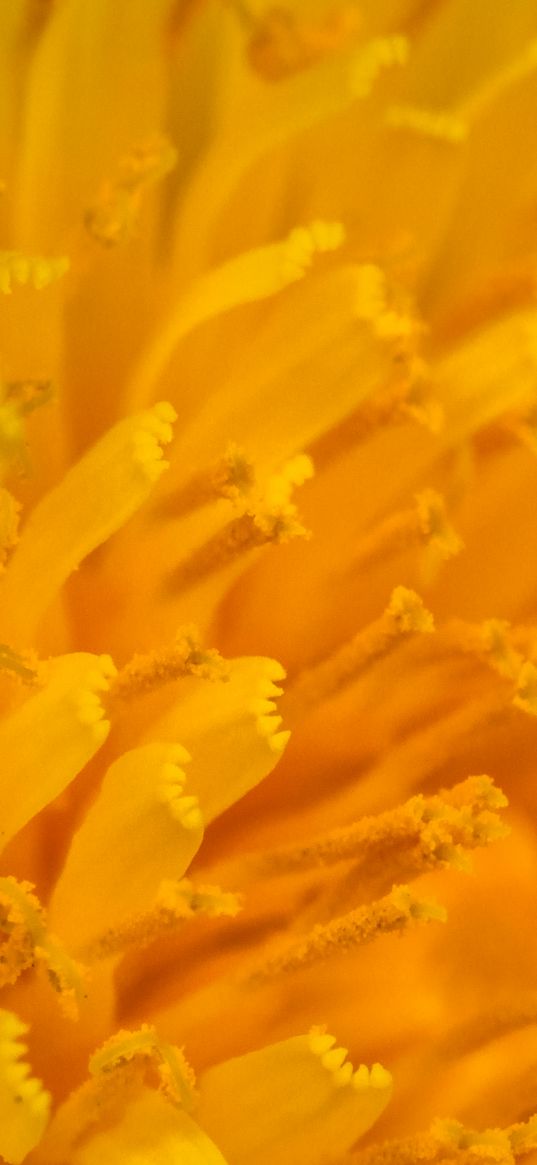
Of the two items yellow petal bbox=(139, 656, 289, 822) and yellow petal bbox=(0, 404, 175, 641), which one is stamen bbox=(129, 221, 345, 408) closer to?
yellow petal bbox=(0, 404, 175, 641)

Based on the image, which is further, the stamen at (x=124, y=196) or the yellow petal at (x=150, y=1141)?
the stamen at (x=124, y=196)

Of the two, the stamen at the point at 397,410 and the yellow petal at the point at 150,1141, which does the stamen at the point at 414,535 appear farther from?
the yellow petal at the point at 150,1141

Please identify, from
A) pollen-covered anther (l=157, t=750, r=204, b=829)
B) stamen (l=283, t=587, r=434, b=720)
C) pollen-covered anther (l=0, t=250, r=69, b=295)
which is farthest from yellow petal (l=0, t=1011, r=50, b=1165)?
pollen-covered anther (l=0, t=250, r=69, b=295)

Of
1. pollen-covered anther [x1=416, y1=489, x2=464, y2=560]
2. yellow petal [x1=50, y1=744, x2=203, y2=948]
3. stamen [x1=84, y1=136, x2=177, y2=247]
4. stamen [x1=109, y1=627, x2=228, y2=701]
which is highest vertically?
stamen [x1=84, y1=136, x2=177, y2=247]

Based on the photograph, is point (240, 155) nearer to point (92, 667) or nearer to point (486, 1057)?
point (92, 667)

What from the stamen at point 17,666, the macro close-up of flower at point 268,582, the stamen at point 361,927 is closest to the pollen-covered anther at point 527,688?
the macro close-up of flower at point 268,582

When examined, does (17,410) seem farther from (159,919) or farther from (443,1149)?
(443,1149)

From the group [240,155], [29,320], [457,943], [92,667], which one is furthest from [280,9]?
[457,943]

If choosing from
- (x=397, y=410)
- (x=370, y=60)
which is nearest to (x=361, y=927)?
(x=397, y=410)
